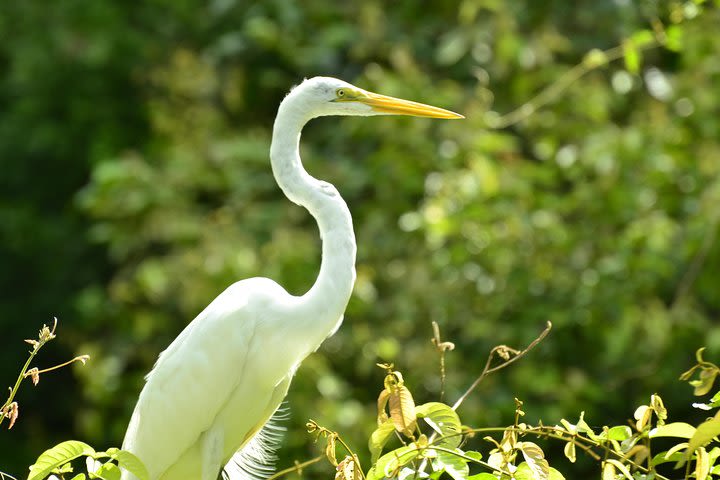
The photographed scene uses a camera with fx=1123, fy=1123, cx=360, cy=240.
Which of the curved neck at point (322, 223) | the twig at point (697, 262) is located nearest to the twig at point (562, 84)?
the twig at point (697, 262)

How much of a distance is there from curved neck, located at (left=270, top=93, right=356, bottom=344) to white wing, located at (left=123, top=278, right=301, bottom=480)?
0.33 ft

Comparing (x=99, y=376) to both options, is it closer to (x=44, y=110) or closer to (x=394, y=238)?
(x=394, y=238)

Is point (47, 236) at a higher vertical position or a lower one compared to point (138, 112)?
lower

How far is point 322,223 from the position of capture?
76.8 inches

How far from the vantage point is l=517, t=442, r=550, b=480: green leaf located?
1.35 m

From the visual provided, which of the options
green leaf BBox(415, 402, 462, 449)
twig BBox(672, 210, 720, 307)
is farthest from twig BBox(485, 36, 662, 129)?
green leaf BBox(415, 402, 462, 449)

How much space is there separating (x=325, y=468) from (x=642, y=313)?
46.4 inches

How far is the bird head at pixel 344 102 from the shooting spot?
6.64ft

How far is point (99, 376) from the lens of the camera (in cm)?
407

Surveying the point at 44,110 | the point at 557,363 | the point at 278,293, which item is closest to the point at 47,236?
the point at 44,110

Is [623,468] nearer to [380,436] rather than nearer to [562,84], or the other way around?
[380,436]

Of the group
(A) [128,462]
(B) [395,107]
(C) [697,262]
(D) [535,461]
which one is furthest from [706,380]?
(C) [697,262]

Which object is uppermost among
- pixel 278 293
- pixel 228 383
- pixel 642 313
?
pixel 278 293

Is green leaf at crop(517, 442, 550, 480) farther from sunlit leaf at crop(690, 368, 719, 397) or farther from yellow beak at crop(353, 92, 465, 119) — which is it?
yellow beak at crop(353, 92, 465, 119)
